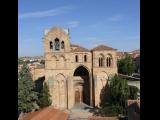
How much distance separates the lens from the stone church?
3506 centimetres

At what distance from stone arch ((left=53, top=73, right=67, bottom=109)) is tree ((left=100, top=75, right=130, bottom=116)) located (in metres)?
5.30

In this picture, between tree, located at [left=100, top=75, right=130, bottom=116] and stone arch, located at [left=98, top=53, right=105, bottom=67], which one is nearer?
tree, located at [left=100, top=75, right=130, bottom=116]

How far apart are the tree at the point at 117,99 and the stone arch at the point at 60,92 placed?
530cm

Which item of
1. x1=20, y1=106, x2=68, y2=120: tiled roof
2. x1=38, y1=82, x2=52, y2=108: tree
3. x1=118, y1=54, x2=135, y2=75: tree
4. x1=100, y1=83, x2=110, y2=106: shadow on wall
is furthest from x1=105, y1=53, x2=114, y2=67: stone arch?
x1=20, y1=106, x2=68, y2=120: tiled roof

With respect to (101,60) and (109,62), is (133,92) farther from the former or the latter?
(101,60)

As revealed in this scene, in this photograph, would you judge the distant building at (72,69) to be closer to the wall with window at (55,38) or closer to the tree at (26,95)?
the wall with window at (55,38)

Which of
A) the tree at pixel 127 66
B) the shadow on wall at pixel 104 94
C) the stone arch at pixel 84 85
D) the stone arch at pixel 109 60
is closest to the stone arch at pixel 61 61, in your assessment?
the stone arch at pixel 84 85

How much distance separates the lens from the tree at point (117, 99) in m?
30.3

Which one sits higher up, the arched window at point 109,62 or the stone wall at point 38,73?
the arched window at point 109,62

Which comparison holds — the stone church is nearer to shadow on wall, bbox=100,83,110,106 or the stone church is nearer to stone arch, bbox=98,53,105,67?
stone arch, bbox=98,53,105,67

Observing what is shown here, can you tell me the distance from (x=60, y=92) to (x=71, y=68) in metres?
2.92
